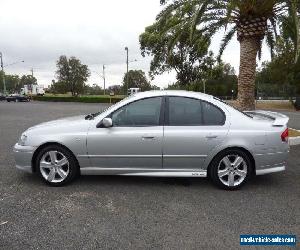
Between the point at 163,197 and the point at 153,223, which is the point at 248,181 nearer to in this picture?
the point at 163,197

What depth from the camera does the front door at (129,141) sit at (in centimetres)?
519

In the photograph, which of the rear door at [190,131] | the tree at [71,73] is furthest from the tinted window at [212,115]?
the tree at [71,73]

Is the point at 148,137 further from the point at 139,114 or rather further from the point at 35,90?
the point at 35,90

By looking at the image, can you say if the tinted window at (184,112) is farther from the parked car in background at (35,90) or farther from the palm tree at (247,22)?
the parked car in background at (35,90)

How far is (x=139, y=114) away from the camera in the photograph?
5371 mm

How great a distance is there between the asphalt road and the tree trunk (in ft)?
15.6

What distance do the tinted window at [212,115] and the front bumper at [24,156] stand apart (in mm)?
2806

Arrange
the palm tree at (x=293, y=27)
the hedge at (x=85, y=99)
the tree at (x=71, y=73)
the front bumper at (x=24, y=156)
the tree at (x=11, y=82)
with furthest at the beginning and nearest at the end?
the tree at (x=11, y=82)
the tree at (x=71, y=73)
the hedge at (x=85, y=99)
the palm tree at (x=293, y=27)
the front bumper at (x=24, y=156)

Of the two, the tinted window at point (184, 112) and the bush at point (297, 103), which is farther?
the bush at point (297, 103)

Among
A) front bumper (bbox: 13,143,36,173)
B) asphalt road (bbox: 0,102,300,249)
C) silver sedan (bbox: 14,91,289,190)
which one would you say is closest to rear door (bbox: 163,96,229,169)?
silver sedan (bbox: 14,91,289,190)

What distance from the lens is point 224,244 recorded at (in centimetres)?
356

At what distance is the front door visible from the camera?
17.0 ft

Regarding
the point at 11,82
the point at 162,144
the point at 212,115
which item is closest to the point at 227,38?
the point at 212,115

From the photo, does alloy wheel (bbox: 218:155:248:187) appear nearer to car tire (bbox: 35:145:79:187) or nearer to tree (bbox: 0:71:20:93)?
car tire (bbox: 35:145:79:187)
